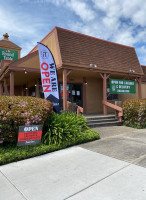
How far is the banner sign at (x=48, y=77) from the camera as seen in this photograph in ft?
22.2

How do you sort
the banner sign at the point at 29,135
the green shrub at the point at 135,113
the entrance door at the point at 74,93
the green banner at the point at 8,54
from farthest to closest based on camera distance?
the green banner at the point at 8,54
the entrance door at the point at 74,93
the green shrub at the point at 135,113
the banner sign at the point at 29,135

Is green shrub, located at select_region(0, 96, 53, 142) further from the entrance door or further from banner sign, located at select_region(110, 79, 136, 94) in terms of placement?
banner sign, located at select_region(110, 79, 136, 94)

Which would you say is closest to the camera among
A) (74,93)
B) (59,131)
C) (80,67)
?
(59,131)

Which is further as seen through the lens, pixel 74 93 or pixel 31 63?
pixel 74 93

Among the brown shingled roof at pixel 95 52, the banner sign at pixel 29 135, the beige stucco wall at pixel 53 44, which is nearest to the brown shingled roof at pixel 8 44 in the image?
the beige stucco wall at pixel 53 44

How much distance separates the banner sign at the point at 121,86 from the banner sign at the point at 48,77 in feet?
17.0

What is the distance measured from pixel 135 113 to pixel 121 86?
3.25 metres

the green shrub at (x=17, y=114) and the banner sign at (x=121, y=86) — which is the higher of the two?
the banner sign at (x=121, y=86)


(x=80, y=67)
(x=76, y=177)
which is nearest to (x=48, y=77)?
(x=80, y=67)

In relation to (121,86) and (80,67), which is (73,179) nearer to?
(80,67)

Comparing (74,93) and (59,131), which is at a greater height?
(74,93)

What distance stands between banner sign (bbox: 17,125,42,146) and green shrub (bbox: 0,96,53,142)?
122mm

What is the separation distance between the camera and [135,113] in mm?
8539

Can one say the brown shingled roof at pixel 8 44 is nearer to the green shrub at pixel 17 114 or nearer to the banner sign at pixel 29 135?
the green shrub at pixel 17 114
